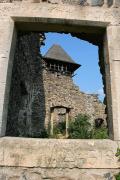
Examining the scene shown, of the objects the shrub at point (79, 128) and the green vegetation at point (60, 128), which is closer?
the shrub at point (79, 128)

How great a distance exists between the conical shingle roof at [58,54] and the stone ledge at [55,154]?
17.8 m

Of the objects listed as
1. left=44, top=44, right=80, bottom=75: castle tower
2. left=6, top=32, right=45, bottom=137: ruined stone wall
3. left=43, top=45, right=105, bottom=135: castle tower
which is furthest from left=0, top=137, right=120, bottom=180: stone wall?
left=44, top=44, right=80, bottom=75: castle tower

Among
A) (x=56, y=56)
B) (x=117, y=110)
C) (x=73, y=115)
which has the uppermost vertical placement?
(x=56, y=56)

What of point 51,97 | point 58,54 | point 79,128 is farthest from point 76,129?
point 58,54

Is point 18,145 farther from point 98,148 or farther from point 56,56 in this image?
point 56,56

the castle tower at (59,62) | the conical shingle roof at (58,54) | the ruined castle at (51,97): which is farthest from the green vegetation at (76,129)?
the conical shingle roof at (58,54)

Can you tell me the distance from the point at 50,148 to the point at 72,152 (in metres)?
0.25

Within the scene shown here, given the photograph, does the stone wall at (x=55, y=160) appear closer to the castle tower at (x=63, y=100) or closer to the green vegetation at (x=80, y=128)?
the green vegetation at (x=80, y=128)

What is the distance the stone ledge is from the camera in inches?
122

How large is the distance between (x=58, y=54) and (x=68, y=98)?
259 inches

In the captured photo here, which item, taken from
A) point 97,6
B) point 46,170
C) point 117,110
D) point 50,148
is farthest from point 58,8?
point 46,170

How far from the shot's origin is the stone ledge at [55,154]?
310 centimetres

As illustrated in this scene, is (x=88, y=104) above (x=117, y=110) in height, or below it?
above

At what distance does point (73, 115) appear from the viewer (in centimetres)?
1675
